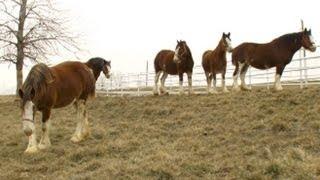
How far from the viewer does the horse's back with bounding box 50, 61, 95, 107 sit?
1325 centimetres

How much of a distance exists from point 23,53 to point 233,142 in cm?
A: 2591

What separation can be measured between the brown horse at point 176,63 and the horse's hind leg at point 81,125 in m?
8.71

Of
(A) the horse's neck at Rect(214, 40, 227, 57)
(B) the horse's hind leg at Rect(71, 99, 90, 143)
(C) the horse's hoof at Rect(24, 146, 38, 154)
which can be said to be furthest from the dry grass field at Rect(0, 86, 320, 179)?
(A) the horse's neck at Rect(214, 40, 227, 57)

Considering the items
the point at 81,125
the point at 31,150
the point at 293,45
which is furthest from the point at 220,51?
the point at 31,150

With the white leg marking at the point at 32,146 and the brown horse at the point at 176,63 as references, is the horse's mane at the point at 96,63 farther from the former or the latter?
the brown horse at the point at 176,63

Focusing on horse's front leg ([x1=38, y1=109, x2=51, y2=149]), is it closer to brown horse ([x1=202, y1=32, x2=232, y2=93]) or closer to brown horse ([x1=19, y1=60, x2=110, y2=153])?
brown horse ([x1=19, y1=60, x2=110, y2=153])

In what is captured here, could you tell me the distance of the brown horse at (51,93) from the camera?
11695mm

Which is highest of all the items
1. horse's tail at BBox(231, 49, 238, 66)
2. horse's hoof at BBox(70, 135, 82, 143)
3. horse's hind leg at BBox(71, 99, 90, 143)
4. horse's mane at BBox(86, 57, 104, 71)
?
horse's tail at BBox(231, 49, 238, 66)

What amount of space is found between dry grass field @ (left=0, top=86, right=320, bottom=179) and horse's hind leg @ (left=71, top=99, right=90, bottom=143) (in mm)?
293

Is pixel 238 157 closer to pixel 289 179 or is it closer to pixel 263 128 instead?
pixel 289 179

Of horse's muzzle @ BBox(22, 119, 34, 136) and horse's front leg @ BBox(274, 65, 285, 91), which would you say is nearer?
horse's muzzle @ BBox(22, 119, 34, 136)

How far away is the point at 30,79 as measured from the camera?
39.4ft

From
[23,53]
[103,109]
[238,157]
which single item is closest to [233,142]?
[238,157]

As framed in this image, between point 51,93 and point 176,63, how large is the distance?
37.0 feet
